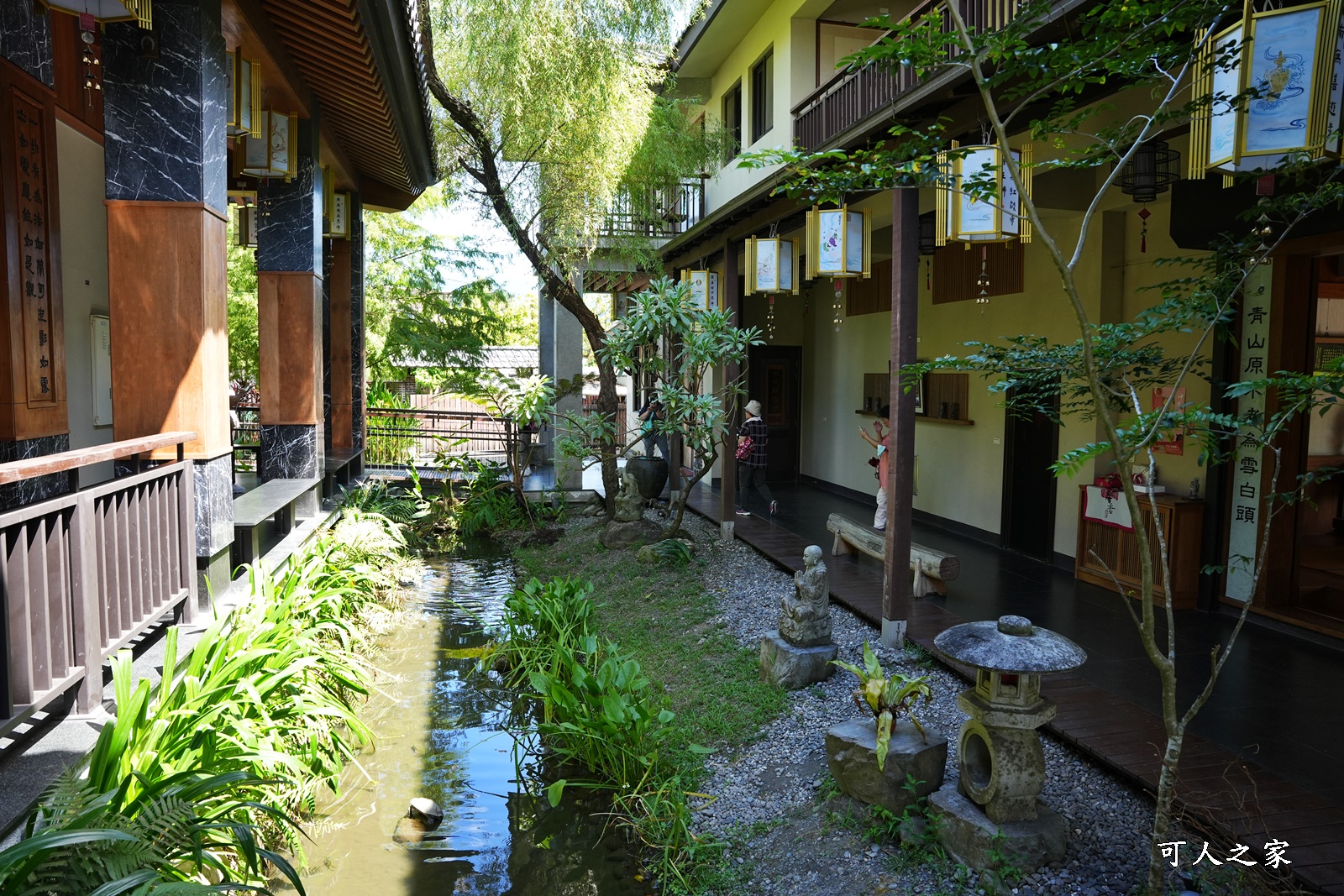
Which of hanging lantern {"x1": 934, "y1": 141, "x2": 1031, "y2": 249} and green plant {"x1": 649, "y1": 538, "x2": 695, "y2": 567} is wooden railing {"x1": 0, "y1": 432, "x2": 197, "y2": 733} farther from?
green plant {"x1": 649, "y1": 538, "x2": 695, "y2": 567}

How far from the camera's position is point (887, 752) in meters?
4.14

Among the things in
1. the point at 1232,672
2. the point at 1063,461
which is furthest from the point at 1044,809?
the point at 1232,672

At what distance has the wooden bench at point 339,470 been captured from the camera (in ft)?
31.9

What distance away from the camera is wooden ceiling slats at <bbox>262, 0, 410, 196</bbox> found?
5984 mm

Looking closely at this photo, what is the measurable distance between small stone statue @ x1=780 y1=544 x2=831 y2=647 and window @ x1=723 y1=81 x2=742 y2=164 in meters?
9.27

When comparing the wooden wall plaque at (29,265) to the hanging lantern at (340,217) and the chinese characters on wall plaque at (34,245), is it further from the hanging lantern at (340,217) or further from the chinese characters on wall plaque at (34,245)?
the hanging lantern at (340,217)

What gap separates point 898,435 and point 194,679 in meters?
4.36

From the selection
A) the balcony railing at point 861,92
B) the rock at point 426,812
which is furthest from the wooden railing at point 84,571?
the balcony railing at point 861,92

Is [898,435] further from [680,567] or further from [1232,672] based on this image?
[680,567]

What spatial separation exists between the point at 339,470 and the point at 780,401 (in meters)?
7.15

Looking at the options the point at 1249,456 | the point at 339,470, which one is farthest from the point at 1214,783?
the point at 339,470

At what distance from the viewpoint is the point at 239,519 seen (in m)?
5.95

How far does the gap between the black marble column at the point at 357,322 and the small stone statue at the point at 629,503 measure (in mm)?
3463

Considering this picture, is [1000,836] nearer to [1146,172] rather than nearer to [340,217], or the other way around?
[1146,172]
